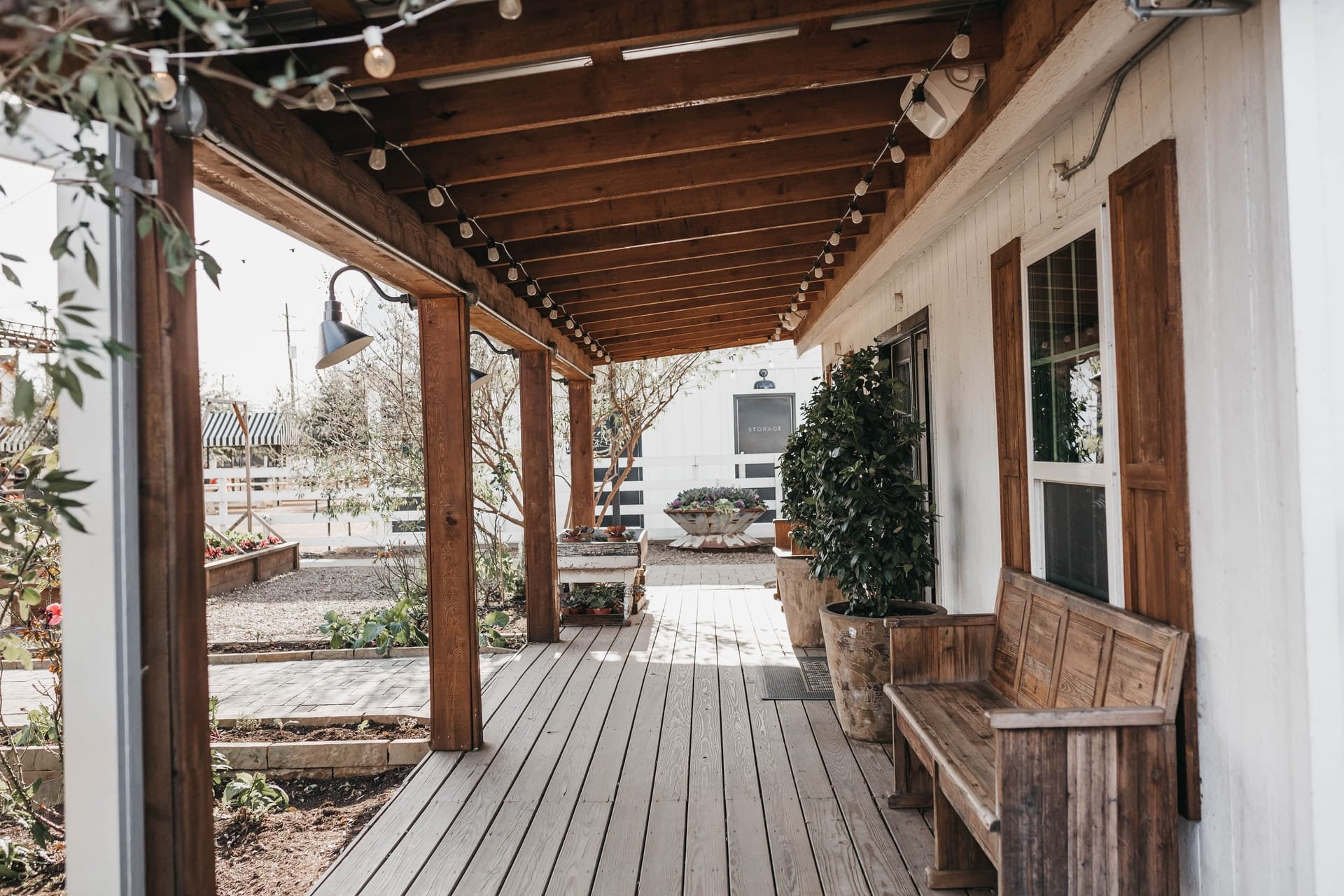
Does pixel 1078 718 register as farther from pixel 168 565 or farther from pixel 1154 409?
pixel 168 565

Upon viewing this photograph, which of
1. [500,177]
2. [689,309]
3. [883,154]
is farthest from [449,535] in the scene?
[689,309]

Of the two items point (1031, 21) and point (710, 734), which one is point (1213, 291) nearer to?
point (1031, 21)

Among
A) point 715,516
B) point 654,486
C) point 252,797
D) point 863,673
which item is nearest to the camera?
point 252,797

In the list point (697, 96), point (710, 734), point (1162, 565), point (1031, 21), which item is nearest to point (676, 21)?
point (697, 96)

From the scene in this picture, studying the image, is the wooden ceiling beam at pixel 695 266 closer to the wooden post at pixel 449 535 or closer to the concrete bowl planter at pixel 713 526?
the wooden post at pixel 449 535

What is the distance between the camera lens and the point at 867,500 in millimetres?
3930

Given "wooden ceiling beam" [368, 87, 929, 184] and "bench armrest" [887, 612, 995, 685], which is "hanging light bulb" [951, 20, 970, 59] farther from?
"bench armrest" [887, 612, 995, 685]

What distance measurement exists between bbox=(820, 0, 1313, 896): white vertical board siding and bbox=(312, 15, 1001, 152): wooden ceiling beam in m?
0.61

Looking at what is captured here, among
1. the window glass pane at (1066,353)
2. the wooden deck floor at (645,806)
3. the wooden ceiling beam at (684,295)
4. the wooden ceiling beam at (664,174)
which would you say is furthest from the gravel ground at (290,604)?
the window glass pane at (1066,353)

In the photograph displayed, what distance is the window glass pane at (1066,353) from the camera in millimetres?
2645

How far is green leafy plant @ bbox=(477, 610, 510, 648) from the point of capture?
598 cm

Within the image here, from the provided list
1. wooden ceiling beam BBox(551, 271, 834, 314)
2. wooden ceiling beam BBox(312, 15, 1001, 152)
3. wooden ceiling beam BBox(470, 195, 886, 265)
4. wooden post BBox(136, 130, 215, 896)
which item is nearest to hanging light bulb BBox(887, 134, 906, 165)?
wooden ceiling beam BBox(312, 15, 1001, 152)

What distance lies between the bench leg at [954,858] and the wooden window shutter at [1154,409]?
0.64m

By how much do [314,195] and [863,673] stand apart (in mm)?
2835
